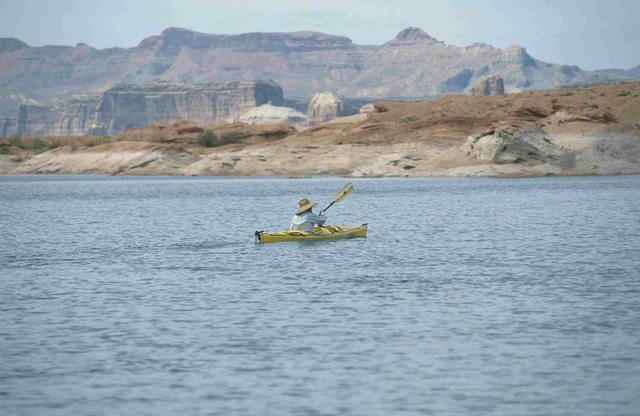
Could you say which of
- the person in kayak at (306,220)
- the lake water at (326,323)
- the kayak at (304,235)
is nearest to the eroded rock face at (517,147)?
the lake water at (326,323)

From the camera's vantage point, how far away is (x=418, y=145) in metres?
133

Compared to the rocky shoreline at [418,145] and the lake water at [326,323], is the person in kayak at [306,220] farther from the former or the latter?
the rocky shoreline at [418,145]

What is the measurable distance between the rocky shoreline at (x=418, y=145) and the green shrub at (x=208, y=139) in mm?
537

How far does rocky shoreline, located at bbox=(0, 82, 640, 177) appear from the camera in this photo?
11588 cm

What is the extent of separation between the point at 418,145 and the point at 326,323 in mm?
107520

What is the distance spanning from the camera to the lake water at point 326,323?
Answer: 1936 centimetres

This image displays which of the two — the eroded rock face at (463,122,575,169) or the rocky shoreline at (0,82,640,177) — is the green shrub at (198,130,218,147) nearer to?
the rocky shoreline at (0,82,640,177)

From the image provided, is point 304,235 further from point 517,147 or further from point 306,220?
point 517,147

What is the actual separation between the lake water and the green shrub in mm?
113180

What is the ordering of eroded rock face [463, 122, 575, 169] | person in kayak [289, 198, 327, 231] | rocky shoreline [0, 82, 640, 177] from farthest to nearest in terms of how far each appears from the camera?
rocky shoreline [0, 82, 640, 177]
eroded rock face [463, 122, 575, 169]
person in kayak [289, 198, 327, 231]

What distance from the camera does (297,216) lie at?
4631cm

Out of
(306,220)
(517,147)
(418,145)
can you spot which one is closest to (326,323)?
(306,220)

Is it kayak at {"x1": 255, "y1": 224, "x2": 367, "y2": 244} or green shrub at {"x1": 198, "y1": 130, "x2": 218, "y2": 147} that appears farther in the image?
green shrub at {"x1": 198, "y1": 130, "x2": 218, "y2": 147}

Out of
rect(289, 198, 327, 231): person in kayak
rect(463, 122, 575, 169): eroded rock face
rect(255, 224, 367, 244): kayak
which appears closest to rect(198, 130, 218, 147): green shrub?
rect(463, 122, 575, 169): eroded rock face
